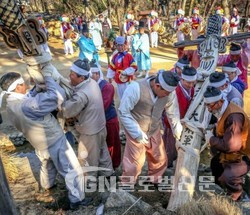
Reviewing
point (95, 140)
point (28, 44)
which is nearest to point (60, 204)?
point (95, 140)

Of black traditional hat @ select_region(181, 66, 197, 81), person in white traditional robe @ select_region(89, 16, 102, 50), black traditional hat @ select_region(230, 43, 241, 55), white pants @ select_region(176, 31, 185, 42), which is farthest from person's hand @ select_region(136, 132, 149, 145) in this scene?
white pants @ select_region(176, 31, 185, 42)

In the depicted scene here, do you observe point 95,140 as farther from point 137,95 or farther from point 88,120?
point 137,95

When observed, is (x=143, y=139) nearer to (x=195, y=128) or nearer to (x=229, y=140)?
(x=195, y=128)

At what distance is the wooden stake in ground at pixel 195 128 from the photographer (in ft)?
12.2

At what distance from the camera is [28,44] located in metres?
2.99

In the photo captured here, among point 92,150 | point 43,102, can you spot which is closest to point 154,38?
point 92,150

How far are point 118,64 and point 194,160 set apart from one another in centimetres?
380

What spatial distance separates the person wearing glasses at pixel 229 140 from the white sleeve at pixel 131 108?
2.60ft

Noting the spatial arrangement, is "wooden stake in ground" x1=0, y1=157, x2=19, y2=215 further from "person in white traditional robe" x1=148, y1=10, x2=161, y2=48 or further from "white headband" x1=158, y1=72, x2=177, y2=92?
"person in white traditional robe" x1=148, y1=10, x2=161, y2=48

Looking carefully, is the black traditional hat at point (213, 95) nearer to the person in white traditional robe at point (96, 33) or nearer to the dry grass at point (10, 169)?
the dry grass at point (10, 169)

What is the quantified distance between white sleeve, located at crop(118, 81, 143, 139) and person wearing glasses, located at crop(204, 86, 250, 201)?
79 centimetres

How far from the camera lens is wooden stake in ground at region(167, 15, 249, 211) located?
373cm

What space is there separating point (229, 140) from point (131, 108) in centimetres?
115

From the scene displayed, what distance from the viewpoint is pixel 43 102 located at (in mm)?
3395
